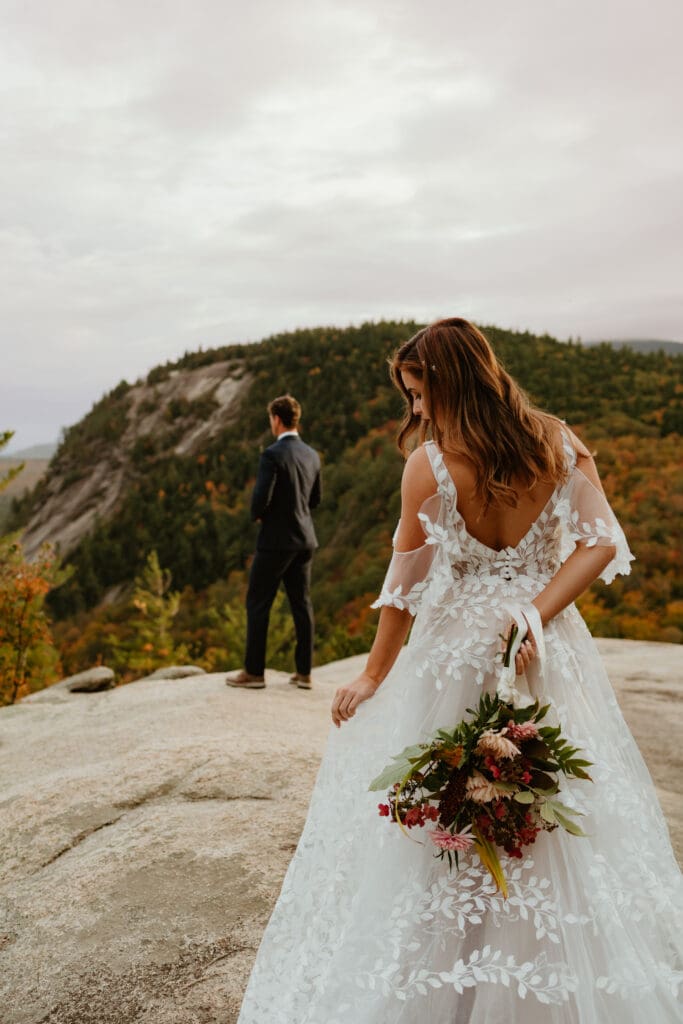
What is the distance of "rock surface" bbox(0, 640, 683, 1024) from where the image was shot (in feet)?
9.10

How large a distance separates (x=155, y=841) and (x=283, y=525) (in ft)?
9.76

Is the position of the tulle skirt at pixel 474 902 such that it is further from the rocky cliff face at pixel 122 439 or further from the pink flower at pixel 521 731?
the rocky cliff face at pixel 122 439

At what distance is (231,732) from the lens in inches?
211

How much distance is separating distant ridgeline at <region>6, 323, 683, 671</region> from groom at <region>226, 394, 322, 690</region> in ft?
16.2

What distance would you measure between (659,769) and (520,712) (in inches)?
147

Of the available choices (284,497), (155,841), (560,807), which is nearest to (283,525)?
(284,497)

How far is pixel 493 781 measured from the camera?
1853 mm

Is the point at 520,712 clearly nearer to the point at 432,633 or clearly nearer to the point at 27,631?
the point at 432,633

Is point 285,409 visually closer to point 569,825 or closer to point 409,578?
point 409,578

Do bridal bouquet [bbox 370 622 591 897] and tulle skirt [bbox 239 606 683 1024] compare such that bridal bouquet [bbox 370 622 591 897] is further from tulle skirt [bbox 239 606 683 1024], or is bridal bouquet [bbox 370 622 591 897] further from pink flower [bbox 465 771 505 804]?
tulle skirt [bbox 239 606 683 1024]

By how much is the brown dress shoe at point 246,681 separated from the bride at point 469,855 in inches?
173

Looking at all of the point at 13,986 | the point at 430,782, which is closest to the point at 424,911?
the point at 430,782

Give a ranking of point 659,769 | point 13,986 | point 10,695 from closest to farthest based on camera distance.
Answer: point 13,986 → point 659,769 → point 10,695

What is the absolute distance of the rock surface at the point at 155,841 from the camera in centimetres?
277
